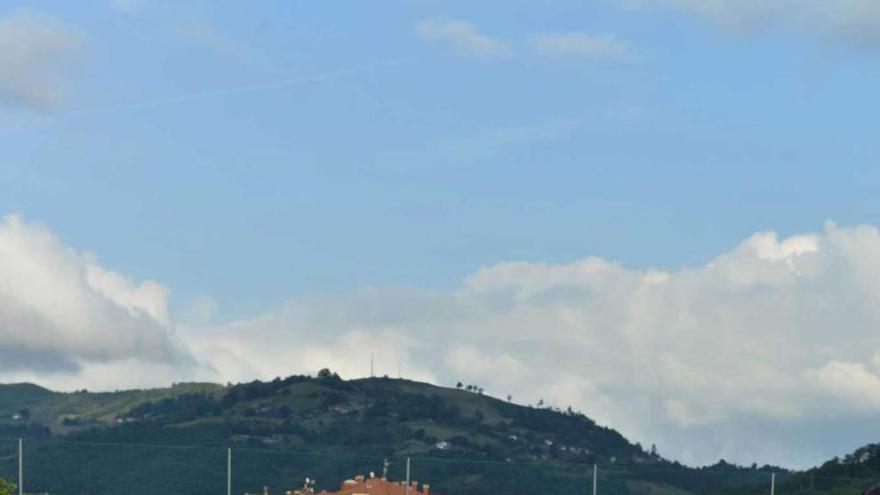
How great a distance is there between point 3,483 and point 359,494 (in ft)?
403

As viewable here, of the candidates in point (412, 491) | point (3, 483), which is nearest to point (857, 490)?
point (412, 491)

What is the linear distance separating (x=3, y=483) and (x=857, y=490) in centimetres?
13452

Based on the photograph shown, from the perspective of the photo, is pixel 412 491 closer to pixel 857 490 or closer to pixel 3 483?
pixel 857 490

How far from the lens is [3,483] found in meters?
78.1

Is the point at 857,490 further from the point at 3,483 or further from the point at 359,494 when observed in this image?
the point at 3,483

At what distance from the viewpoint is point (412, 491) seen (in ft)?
656

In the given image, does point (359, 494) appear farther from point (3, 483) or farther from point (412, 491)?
point (3, 483)

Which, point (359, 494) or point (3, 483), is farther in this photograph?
point (359, 494)

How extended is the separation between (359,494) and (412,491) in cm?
546

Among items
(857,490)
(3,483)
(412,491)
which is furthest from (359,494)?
(3,483)

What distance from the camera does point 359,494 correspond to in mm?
199625

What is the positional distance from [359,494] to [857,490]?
5078 centimetres

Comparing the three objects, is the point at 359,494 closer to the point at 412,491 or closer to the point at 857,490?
the point at 412,491

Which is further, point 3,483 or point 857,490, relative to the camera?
point 857,490
